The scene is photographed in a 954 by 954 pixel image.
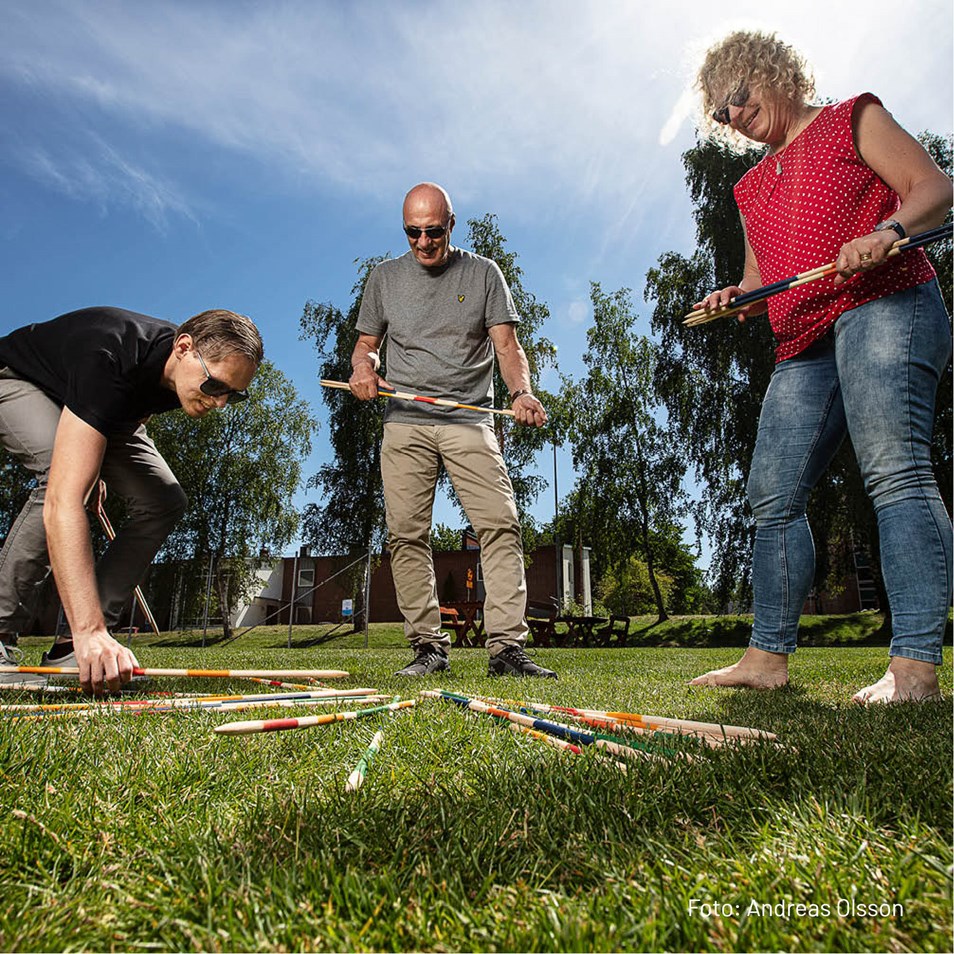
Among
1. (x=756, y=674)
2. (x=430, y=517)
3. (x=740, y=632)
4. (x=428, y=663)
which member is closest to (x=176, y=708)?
(x=428, y=663)

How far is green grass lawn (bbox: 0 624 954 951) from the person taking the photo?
0.81 metres

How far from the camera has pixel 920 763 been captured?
4.50 feet

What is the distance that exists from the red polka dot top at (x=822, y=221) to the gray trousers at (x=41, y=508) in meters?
2.81

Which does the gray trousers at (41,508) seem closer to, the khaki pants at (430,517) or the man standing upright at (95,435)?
the man standing upright at (95,435)

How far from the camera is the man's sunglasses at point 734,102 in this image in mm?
3008

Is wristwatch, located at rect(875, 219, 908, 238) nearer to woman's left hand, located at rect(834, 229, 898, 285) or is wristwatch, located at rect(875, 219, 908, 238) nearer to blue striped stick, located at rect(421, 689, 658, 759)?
woman's left hand, located at rect(834, 229, 898, 285)

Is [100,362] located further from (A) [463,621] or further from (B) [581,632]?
(B) [581,632]

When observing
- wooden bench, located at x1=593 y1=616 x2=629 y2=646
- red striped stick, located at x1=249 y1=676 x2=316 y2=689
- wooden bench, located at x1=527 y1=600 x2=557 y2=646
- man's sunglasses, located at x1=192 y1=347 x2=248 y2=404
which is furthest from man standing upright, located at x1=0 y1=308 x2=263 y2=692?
wooden bench, located at x1=593 y1=616 x2=629 y2=646

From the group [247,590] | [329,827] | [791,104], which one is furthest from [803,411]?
[247,590]

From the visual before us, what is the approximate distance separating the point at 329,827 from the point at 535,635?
18014 mm

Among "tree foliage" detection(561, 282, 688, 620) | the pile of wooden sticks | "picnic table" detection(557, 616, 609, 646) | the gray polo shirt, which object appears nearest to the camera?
the pile of wooden sticks

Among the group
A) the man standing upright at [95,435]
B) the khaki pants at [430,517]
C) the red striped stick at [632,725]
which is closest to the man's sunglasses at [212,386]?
the man standing upright at [95,435]

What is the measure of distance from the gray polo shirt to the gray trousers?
1.47m

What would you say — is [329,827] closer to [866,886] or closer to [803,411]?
[866,886]
